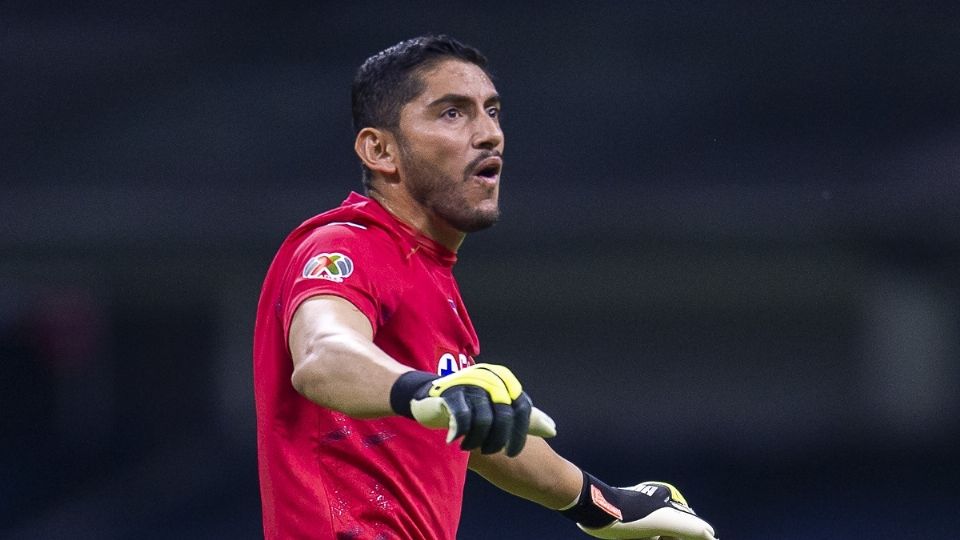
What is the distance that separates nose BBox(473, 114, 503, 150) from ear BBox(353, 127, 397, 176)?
0.21m

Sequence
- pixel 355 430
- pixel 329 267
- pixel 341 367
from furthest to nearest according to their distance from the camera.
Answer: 1. pixel 355 430
2. pixel 329 267
3. pixel 341 367

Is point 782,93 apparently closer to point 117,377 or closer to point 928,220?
point 928,220

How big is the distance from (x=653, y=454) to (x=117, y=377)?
471cm

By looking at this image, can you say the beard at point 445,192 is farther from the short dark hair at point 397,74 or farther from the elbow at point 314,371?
the elbow at point 314,371

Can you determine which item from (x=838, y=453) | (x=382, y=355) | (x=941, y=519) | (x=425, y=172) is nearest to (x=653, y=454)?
(x=838, y=453)

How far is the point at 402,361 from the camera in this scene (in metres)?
3.00

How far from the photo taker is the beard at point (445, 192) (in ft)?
11.0

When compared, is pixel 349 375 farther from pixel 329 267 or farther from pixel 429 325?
pixel 429 325

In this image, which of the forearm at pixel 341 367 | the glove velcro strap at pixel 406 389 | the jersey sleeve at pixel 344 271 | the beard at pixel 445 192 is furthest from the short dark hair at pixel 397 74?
the glove velcro strap at pixel 406 389

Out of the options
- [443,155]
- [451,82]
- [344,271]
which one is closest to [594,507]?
[443,155]

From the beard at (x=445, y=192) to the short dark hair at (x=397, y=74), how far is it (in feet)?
0.46

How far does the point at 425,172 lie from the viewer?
3.37 m

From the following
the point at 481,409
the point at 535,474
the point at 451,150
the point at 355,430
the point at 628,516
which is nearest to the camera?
the point at 481,409

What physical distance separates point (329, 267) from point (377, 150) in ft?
2.48
